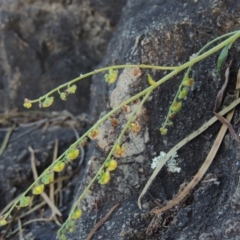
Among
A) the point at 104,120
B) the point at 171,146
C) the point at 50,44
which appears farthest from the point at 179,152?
the point at 50,44

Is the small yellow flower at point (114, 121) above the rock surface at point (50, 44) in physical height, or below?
below

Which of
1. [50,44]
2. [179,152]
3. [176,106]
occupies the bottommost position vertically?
[179,152]

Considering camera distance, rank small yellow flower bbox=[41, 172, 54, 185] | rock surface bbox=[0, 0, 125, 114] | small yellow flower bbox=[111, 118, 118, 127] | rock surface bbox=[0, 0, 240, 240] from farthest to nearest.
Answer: rock surface bbox=[0, 0, 125, 114] → small yellow flower bbox=[111, 118, 118, 127] → rock surface bbox=[0, 0, 240, 240] → small yellow flower bbox=[41, 172, 54, 185]

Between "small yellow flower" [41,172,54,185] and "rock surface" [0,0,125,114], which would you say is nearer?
"small yellow flower" [41,172,54,185]

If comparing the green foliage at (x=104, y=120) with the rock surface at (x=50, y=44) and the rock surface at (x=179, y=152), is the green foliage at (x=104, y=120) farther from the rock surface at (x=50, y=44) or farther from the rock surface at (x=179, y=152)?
the rock surface at (x=50, y=44)

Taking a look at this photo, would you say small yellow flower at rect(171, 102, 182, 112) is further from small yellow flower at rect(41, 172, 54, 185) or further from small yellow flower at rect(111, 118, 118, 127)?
small yellow flower at rect(41, 172, 54, 185)

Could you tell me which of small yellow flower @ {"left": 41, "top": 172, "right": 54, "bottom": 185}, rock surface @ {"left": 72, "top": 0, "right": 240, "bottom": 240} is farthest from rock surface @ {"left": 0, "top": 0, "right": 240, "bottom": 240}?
small yellow flower @ {"left": 41, "top": 172, "right": 54, "bottom": 185}

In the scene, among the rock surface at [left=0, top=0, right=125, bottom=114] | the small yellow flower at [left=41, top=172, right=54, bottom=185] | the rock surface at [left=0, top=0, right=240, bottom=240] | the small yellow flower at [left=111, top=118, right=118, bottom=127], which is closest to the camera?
the small yellow flower at [left=41, top=172, right=54, bottom=185]

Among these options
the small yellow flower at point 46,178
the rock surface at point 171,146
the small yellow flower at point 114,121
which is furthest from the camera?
the small yellow flower at point 114,121

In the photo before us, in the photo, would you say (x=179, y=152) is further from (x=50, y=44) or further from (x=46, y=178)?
(x=50, y=44)

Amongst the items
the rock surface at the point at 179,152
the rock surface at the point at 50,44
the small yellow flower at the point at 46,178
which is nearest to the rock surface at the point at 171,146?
the rock surface at the point at 179,152

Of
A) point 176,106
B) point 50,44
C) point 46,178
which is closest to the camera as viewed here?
point 46,178
